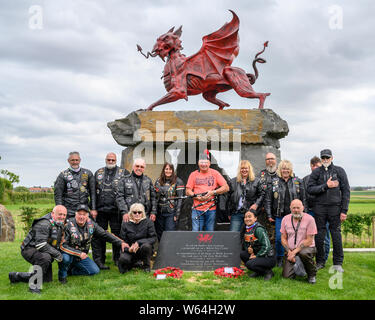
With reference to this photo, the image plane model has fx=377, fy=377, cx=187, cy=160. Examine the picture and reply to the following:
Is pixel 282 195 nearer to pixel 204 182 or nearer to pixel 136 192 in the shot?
pixel 204 182

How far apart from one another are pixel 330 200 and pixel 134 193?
289cm

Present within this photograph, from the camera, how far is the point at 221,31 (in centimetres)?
753

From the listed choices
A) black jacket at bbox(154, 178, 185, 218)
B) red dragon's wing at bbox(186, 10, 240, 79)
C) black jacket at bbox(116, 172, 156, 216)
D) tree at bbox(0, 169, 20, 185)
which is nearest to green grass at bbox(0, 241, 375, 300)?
black jacket at bbox(116, 172, 156, 216)

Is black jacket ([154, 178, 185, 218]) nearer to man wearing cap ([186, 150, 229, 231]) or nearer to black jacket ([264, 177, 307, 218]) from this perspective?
man wearing cap ([186, 150, 229, 231])

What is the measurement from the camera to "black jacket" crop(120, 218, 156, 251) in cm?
541

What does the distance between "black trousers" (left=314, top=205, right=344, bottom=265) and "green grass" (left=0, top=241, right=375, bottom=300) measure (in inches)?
12.4

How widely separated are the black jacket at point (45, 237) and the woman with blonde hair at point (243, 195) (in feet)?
8.37

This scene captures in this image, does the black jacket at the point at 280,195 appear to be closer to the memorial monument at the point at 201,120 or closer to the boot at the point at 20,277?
the memorial monument at the point at 201,120

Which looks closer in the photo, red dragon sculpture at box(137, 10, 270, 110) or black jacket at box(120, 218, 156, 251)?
black jacket at box(120, 218, 156, 251)

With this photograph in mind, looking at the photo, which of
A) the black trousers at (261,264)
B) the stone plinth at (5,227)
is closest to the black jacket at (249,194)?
the black trousers at (261,264)

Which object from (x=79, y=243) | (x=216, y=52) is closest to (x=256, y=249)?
(x=79, y=243)

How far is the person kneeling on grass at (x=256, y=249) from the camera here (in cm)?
499

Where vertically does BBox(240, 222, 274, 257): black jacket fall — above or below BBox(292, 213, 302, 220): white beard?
below
